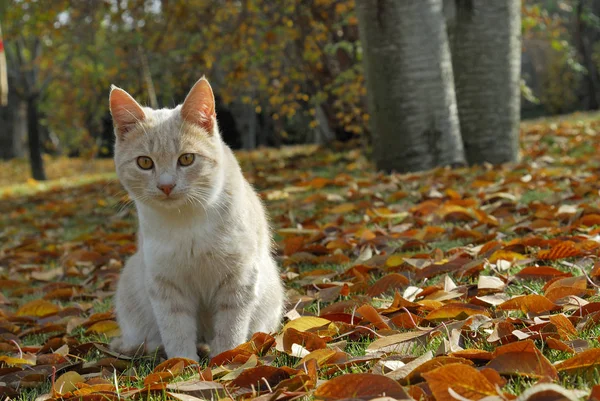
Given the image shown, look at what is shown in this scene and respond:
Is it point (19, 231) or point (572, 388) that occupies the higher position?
point (572, 388)

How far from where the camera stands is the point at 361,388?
1.66m

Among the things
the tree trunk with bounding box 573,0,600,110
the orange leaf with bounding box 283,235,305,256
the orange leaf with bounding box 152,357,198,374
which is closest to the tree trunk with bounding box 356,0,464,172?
the orange leaf with bounding box 283,235,305,256

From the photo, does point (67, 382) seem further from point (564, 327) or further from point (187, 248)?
point (564, 327)

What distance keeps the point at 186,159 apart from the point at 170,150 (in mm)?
77

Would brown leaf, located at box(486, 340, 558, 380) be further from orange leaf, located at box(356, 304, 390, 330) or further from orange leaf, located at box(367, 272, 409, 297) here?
orange leaf, located at box(367, 272, 409, 297)

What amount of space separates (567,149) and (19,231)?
6742mm

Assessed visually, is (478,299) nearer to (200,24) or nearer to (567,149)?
(567,149)

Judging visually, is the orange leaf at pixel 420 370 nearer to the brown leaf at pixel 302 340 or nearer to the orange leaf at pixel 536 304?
the brown leaf at pixel 302 340

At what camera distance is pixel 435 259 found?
10.9 ft

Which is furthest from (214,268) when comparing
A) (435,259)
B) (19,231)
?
(19,231)

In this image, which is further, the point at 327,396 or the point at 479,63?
the point at 479,63

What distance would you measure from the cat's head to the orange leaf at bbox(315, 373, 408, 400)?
1113 millimetres

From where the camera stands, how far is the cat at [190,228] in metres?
2.54

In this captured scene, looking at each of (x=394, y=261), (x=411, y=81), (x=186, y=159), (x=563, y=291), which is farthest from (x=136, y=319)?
(x=411, y=81)
